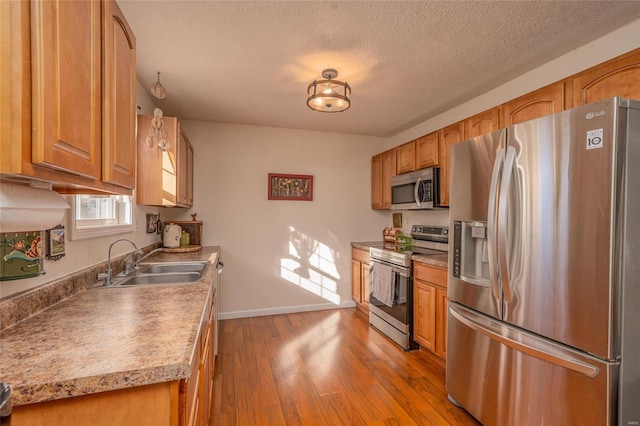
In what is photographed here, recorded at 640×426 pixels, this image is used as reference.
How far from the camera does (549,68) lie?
2.21m

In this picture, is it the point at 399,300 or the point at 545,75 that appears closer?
the point at 545,75

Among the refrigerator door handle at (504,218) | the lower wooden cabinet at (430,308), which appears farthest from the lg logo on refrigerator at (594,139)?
the lower wooden cabinet at (430,308)

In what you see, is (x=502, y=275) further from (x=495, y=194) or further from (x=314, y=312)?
(x=314, y=312)

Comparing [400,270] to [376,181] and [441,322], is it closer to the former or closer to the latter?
[441,322]

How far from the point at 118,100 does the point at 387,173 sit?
3211 mm

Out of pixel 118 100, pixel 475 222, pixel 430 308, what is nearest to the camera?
pixel 118 100

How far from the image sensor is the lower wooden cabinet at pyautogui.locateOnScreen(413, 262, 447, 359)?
2463mm

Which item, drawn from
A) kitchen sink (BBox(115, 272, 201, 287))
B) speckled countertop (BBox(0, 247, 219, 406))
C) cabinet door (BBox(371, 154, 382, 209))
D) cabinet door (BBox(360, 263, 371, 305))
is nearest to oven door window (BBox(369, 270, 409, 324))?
cabinet door (BBox(360, 263, 371, 305))

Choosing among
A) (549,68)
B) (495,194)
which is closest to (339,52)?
(495,194)

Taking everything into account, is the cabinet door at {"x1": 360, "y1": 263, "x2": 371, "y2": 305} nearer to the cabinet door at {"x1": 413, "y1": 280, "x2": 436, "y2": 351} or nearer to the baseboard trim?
the baseboard trim

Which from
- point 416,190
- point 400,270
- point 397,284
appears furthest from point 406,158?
point 397,284

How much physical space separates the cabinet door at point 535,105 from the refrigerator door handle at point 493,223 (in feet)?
2.10

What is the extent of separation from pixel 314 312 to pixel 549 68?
134 inches

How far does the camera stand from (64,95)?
2.60 ft
